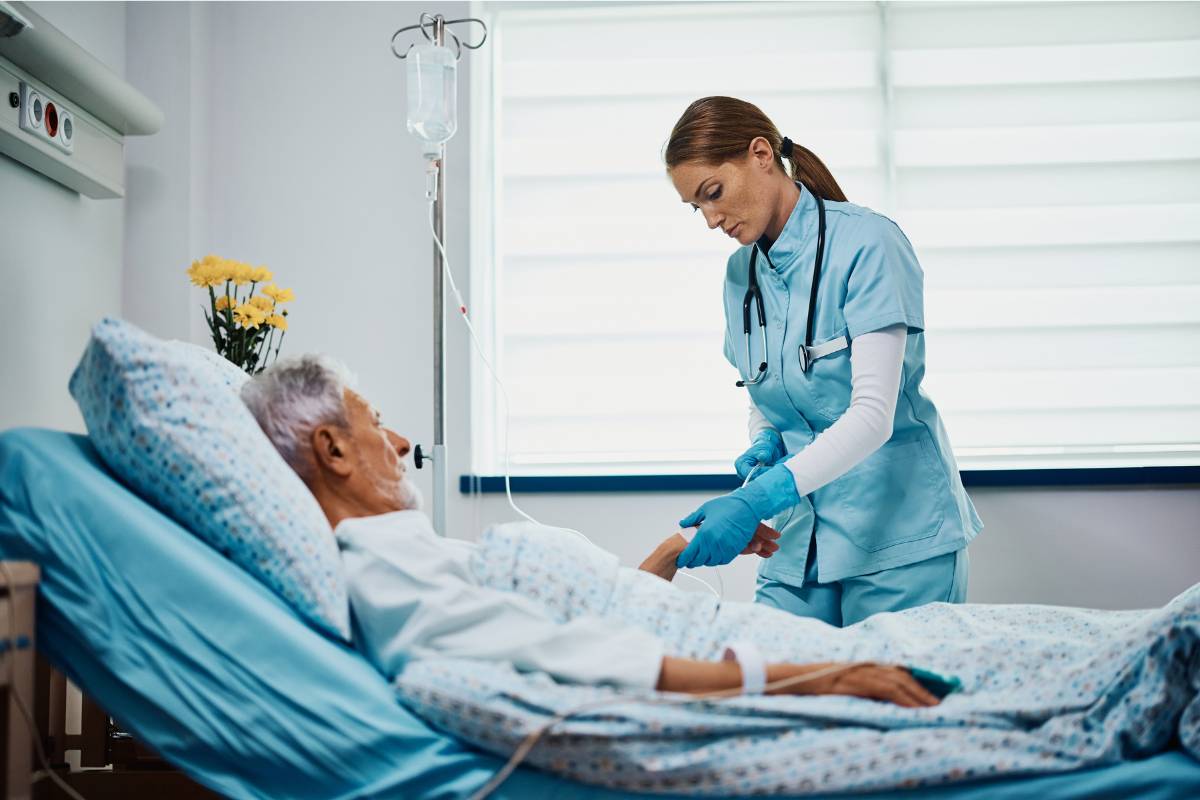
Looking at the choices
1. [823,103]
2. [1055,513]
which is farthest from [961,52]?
[1055,513]

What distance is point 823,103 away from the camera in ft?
8.77

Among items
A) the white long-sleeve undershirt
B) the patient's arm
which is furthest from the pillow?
the white long-sleeve undershirt

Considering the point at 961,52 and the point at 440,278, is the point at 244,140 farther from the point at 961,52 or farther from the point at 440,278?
the point at 961,52

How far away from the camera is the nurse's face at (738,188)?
1803 millimetres

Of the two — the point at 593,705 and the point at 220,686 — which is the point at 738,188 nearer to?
the point at 593,705

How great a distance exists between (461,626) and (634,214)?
173cm

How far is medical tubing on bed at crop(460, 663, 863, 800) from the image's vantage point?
40.4 inches

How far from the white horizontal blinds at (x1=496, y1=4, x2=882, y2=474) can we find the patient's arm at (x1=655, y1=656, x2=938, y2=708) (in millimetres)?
1468

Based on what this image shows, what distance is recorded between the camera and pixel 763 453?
194cm

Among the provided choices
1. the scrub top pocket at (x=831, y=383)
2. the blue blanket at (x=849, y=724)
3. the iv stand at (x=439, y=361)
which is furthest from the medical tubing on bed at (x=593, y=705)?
the iv stand at (x=439, y=361)

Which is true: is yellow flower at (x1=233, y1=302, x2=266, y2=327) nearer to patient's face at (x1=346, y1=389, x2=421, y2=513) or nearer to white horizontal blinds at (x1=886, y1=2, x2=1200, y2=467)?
patient's face at (x1=346, y1=389, x2=421, y2=513)

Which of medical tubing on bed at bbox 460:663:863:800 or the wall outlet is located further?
the wall outlet

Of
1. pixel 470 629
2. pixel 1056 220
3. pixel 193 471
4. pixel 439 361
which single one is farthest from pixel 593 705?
pixel 1056 220

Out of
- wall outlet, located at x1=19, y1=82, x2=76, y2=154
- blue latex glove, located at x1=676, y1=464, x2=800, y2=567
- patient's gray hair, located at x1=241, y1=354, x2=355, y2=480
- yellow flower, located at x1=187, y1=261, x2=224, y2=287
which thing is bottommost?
blue latex glove, located at x1=676, y1=464, x2=800, y2=567
